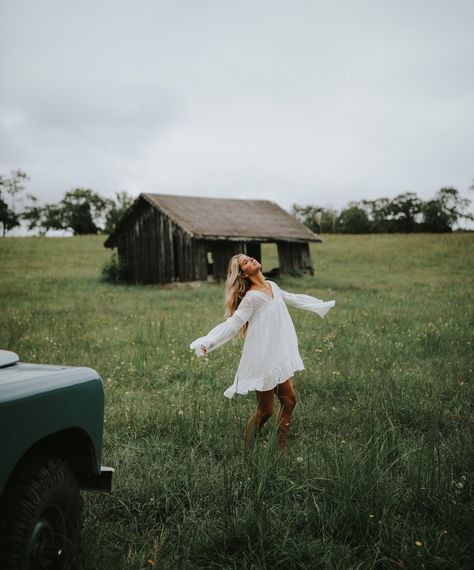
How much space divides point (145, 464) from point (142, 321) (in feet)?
26.0

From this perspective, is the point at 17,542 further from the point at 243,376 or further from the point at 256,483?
the point at 243,376

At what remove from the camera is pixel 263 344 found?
4.29 meters

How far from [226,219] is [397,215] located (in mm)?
70153

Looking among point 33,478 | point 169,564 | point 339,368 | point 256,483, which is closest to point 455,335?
point 339,368

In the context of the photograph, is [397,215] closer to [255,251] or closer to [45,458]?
[255,251]

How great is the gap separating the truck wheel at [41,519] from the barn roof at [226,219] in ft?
68.5

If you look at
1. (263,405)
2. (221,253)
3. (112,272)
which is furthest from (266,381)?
(112,272)

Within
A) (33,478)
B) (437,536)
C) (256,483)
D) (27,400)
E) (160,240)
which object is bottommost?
(437,536)

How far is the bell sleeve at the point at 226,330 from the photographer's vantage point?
12.9 feet

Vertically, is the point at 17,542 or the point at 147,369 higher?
the point at 17,542

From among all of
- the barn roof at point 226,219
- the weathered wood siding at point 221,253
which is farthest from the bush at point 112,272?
the weathered wood siding at point 221,253

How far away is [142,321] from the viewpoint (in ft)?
38.8

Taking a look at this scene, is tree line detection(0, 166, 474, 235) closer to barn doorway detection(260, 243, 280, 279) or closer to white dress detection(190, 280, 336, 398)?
barn doorway detection(260, 243, 280, 279)

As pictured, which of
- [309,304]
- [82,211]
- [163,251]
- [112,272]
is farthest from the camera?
[82,211]
